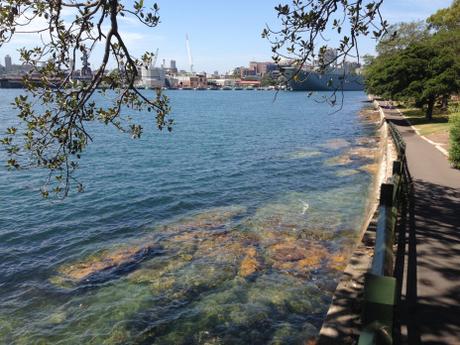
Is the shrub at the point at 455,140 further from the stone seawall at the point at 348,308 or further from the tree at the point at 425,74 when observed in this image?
the tree at the point at 425,74

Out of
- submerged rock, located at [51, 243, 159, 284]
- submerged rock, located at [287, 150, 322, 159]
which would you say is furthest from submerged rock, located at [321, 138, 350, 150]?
submerged rock, located at [51, 243, 159, 284]

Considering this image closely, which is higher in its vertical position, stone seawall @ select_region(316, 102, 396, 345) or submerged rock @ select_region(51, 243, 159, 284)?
stone seawall @ select_region(316, 102, 396, 345)

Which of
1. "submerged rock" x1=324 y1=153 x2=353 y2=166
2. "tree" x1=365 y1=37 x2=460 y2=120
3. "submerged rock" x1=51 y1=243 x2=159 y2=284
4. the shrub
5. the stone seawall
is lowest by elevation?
"submerged rock" x1=51 y1=243 x2=159 y2=284

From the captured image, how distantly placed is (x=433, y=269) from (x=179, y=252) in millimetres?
8151

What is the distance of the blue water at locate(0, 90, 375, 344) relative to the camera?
384 inches

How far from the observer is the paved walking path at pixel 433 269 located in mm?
5988

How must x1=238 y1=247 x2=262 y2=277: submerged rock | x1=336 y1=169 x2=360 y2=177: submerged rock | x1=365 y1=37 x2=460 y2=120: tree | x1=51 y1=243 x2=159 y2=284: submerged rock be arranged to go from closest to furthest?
x1=238 y1=247 x2=262 y2=277: submerged rock → x1=51 y1=243 x2=159 y2=284: submerged rock → x1=336 y1=169 x2=360 y2=177: submerged rock → x1=365 y1=37 x2=460 y2=120: tree

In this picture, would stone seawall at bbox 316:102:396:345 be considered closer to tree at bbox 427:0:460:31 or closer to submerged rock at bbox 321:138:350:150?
submerged rock at bbox 321:138:350:150

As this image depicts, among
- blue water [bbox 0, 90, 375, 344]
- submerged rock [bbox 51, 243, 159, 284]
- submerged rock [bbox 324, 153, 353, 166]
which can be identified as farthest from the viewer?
submerged rock [bbox 324, 153, 353, 166]

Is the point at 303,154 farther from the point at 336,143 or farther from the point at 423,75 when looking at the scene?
the point at 423,75

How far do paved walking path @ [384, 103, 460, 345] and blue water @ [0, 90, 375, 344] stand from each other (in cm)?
255

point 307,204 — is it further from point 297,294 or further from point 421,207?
point 297,294

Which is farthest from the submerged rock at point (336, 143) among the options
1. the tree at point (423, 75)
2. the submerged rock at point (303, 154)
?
the tree at point (423, 75)

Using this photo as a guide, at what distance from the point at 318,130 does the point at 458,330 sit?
47524 millimetres
